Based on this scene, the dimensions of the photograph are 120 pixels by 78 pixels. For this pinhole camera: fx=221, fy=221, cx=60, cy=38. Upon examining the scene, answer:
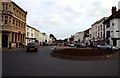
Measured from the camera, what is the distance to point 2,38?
5825 cm

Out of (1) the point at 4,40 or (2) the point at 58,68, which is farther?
(1) the point at 4,40

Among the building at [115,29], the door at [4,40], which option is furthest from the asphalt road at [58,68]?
the building at [115,29]

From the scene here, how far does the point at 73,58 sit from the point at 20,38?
164 feet

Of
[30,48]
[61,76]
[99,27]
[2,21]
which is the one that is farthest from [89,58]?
[99,27]

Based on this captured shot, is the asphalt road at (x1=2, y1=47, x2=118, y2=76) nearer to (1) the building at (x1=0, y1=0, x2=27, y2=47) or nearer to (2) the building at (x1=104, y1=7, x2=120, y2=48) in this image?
(1) the building at (x1=0, y1=0, x2=27, y2=47)

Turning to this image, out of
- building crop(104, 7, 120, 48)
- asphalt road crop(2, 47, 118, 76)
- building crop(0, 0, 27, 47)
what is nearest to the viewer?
asphalt road crop(2, 47, 118, 76)

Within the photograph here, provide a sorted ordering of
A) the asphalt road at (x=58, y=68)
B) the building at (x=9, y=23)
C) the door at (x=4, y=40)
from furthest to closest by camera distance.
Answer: the door at (x=4, y=40) < the building at (x=9, y=23) < the asphalt road at (x=58, y=68)

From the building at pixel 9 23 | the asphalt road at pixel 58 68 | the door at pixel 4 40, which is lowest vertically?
the asphalt road at pixel 58 68

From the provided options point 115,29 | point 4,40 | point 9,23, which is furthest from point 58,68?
point 115,29

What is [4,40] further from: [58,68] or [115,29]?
[58,68]

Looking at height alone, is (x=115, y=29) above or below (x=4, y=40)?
above

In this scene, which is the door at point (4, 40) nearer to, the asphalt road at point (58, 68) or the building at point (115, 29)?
the building at point (115, 29)

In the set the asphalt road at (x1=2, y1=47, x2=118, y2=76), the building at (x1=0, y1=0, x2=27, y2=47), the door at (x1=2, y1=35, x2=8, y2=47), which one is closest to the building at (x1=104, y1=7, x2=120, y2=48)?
the building at (x1=0, y1=0, x2=27, y2=47)

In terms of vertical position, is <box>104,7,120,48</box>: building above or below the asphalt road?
above
